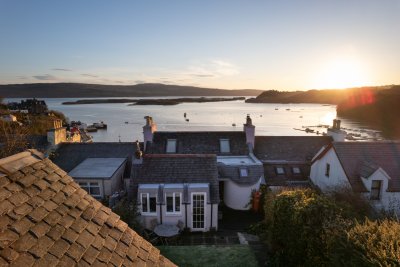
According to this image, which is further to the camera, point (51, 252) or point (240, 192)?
point (240, 192)

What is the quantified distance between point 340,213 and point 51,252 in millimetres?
10343

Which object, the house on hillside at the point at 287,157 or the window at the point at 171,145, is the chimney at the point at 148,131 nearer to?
the window at the point at 171,145

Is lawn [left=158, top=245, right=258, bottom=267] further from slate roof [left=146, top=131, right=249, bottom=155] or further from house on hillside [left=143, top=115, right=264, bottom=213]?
slate roof [left=146, top=131, right=249, bottom=155]

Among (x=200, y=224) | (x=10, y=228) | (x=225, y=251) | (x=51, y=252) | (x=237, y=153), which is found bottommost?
(x=200, y=224)

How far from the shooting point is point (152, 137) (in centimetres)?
2827

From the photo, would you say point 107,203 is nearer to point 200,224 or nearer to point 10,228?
point 200,224

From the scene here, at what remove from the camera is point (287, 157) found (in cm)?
2680

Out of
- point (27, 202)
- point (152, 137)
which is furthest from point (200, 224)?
point (27, 202)

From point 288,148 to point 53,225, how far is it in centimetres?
2654

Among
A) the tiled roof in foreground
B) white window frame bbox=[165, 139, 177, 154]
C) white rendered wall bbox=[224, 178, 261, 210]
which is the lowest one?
white rendered wall bbox=[224, 178, 261, 210]

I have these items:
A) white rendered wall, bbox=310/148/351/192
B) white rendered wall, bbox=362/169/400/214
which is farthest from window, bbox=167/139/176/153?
white rendered wall, bbox=362/169/400/214

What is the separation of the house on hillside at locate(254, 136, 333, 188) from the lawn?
1052cm

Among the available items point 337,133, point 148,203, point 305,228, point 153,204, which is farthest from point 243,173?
point 337,133

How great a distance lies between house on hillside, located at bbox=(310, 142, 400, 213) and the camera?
1880 centimetres
